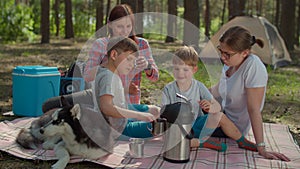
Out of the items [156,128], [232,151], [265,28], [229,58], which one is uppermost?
[265,28]

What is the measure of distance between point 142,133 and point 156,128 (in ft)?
1.29

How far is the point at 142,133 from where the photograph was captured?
340cm

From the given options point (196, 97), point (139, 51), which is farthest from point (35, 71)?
point (196, 97)

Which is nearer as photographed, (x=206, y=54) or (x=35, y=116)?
(x=35, y=116)

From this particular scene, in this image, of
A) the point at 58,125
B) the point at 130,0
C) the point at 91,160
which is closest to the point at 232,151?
the point at 91,160

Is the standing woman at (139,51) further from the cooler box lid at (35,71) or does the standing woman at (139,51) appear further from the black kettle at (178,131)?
the black kettle at (178,131)

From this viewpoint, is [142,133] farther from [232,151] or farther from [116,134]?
[232,151]

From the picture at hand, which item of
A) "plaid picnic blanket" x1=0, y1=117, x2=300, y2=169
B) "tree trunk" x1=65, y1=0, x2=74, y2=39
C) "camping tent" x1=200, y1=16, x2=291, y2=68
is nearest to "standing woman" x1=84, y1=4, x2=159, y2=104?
"plaid picnic blanket" x1=0, y1=117, x2=300, y2=169

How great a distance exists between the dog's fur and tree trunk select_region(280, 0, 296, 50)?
1161 cm

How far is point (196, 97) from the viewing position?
331cm

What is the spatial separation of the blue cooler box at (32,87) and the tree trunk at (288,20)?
10607mm

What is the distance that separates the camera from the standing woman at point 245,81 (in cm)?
311

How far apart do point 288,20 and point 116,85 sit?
1140cm

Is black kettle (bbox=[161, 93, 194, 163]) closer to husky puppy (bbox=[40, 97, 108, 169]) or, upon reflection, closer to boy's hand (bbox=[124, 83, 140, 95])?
husky puppy (bbox=[40, 97, 108, 169])
